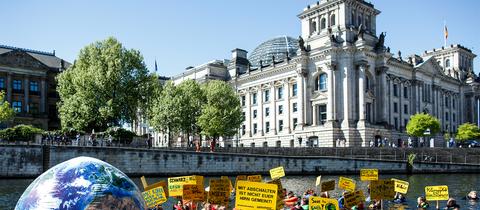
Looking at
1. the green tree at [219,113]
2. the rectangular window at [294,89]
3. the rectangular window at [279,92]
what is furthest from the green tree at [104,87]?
the rectangular window at [279,92]

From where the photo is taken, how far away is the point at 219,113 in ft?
253

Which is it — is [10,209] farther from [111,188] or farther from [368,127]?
[368,127]

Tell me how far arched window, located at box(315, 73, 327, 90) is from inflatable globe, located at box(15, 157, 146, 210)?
269 ft

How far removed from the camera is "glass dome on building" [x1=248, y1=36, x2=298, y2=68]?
111500 millimetres

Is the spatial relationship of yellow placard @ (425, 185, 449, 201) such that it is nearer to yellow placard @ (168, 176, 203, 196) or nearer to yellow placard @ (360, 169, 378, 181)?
yellow placard @ (360, 169, 378, 181)

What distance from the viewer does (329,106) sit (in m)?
83.8

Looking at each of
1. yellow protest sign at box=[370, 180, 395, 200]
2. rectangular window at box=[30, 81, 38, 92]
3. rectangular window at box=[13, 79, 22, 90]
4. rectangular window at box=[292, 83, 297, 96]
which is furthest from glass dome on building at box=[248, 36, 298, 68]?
yellow protest sign at box=[370, 180, 395, 200]

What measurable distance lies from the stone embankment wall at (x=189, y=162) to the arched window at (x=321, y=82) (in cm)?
2502

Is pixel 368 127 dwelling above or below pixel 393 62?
below

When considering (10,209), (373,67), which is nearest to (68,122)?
(10,209)

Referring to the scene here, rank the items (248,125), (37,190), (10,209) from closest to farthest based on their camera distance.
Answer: (37,190) < (10,209) < (248,125)

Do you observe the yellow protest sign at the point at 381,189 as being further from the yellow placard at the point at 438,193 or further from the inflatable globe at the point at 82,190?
the inflatable globe at the point at 82,190

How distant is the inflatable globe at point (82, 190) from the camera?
5.93m

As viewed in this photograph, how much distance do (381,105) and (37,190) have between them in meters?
86.0
